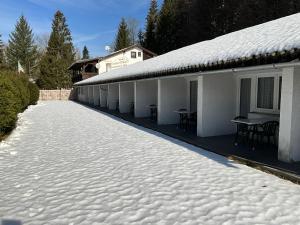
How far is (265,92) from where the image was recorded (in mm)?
9359

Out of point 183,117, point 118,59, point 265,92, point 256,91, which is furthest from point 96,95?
point 265,92

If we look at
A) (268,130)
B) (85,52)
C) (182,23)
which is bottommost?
(268,130)

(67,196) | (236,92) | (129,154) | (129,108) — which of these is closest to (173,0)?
(129,108)

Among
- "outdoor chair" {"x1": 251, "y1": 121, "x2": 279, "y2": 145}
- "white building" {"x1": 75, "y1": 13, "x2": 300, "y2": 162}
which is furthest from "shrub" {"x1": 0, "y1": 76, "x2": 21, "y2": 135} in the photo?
"outdoor chair" {"x1": 251, "y1": 121, "x2": 279, "y2": 145}

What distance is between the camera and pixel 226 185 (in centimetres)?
559

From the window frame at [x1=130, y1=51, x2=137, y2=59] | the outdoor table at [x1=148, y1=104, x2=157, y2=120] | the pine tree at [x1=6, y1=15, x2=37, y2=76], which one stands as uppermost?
the pine tree at [x1=6, y1=15, x2=37, y2=76]

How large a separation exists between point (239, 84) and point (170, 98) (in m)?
3.86

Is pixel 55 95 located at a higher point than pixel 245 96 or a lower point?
lower

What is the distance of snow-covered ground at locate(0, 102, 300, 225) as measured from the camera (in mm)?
4340

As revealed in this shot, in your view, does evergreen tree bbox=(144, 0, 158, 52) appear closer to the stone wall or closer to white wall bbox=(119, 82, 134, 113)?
the stone wall

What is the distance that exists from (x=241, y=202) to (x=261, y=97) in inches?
216

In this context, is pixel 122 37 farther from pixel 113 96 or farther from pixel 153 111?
pixel 153 111

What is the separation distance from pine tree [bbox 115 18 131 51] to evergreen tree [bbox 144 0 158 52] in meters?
10.6

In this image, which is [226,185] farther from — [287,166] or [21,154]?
[21,154]
